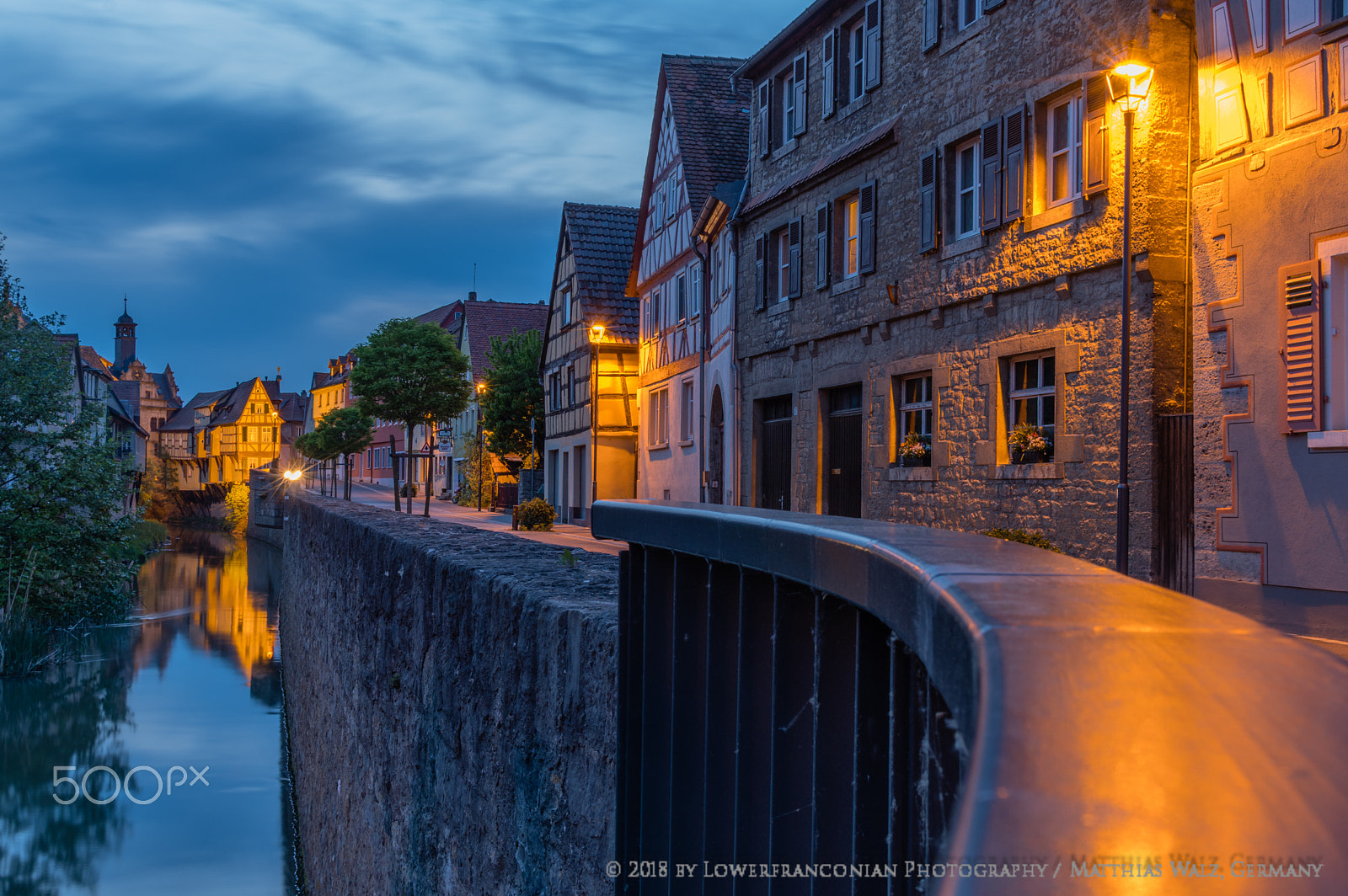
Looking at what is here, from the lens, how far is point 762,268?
2209 cm

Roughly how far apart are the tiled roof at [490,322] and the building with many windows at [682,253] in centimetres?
3811

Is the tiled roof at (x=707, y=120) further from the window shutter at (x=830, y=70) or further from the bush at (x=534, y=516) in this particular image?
the bush at (x=534, y=516)

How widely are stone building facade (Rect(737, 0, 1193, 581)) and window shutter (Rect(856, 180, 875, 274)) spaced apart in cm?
4

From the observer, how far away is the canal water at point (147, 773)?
1752 centimetres

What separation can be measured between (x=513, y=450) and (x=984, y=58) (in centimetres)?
3788

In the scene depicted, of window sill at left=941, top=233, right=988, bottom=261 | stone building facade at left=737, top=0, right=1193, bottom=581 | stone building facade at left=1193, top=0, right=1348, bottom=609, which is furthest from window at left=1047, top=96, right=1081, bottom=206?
stone building facade at left=1193, top=0, right=1348, bottom=609

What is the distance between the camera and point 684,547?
2350 mm

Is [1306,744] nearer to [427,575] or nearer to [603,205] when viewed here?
[427,575]

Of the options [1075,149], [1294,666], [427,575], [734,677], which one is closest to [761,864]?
[734,677]

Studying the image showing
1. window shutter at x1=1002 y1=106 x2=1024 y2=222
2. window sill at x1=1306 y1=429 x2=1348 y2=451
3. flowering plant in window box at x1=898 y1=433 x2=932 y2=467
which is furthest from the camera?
→ flowering plant in window box at x1=898 y1=433 x2=932 y2=467

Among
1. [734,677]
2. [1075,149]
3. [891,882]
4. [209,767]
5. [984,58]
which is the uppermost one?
[984,58]

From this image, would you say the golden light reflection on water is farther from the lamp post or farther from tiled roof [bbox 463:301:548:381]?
the lamp post

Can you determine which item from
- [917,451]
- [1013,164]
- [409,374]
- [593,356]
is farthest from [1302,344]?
[409,374]

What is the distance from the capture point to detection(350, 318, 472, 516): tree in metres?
47.2
